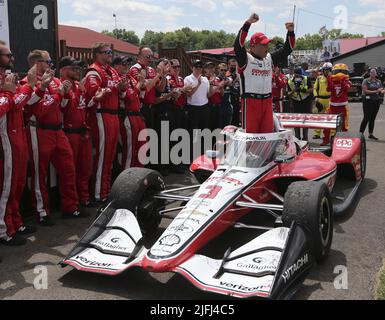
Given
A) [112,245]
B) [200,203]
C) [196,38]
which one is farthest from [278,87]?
[196,38]

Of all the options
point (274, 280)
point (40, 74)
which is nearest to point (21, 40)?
point (40, 74)

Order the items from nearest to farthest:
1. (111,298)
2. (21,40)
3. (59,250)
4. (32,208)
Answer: (111,298) < (59,250) < (32,208) < (21,40)

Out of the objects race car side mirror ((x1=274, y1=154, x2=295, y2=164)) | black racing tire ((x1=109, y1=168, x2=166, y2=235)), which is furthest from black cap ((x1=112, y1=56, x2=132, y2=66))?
race car side mirror ((x1=274, y1=154, x2=295, y2=164))

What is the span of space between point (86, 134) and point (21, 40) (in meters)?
2.00

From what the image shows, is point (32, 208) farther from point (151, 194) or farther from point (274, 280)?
point (274, 280)

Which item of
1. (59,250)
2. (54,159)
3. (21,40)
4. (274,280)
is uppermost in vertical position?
(21,40)

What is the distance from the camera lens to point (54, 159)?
18.3ft

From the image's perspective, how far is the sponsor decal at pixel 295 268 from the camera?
11.3 ft

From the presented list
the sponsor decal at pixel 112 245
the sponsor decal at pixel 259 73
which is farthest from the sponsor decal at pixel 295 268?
the sponsor decal at pixel 259 73

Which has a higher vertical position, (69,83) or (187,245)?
(69,83)

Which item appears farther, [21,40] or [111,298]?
[21,40]

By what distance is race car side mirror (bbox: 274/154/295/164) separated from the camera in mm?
5000

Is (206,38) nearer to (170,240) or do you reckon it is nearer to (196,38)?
(196,38)

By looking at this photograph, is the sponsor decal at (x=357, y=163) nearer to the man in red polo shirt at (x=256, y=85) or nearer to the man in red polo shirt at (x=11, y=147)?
the man in red polo shirt at (x=256, y=85)
